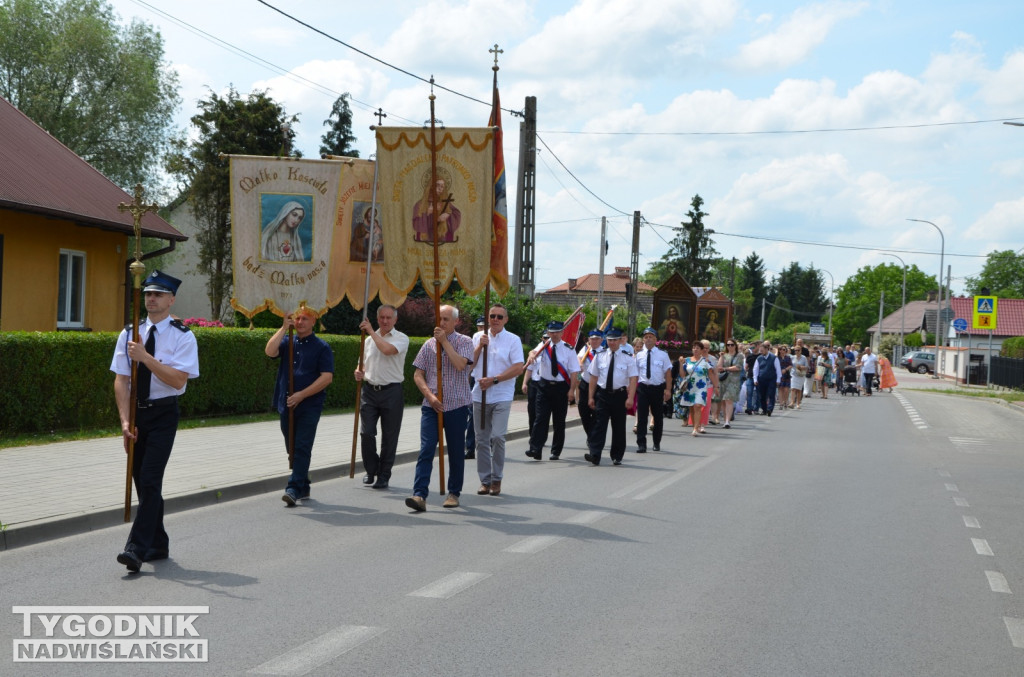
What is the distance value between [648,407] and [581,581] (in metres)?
10.3

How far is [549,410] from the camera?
14.5 m

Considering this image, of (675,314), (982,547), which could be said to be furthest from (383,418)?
(675,314)

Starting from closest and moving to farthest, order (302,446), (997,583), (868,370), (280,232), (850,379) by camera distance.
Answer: (997,583)
(302,446)
(280,232)
(850,379)
(868,370)

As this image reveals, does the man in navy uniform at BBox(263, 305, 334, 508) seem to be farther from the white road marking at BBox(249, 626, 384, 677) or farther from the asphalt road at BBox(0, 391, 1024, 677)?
the white road marking at BBox(249, 626, 384, 677)

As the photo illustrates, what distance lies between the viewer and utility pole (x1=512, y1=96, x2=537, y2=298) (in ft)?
83.6

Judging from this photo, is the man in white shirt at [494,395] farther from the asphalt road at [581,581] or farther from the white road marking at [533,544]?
the white road marking at [533,544]

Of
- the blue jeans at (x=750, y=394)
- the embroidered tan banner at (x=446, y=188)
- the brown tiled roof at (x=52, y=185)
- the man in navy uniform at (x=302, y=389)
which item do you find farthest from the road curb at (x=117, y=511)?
the blue jeans at (x=750, y=394)

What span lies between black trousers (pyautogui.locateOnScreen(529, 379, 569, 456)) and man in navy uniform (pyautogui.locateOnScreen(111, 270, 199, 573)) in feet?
25.4

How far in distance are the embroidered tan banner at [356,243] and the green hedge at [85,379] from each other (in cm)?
404

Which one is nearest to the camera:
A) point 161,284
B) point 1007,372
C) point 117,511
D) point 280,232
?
point 161,284

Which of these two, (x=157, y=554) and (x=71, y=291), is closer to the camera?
(x=157, y=554)

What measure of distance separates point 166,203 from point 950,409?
31637 mm

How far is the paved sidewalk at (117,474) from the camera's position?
333 inches

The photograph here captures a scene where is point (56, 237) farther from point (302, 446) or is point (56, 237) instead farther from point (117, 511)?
point (117, 511)
